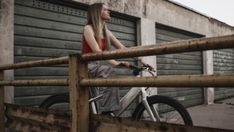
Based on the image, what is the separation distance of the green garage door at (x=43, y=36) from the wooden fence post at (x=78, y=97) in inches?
124

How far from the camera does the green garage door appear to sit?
556cm

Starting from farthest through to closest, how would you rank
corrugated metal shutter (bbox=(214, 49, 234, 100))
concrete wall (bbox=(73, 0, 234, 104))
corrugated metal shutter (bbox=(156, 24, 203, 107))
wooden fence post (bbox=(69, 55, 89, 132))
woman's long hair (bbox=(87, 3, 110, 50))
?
1. corrugated metal shutter (bbox=(214, 49, 234, 100))
2. corrugated metal shutter (bbox=(156, 24, 203, 107))
3. concrete wall (bbox=(73, 0, 234, 104))
4. woman's long hair (bbox=(87, 3, 110, 50))
5. wooden fence post (bbox=(69, 55, 89, 132))

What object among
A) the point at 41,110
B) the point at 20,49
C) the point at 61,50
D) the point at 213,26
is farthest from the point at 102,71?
the point at 213,26

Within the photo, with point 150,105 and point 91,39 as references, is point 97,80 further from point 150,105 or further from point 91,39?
point 150,105

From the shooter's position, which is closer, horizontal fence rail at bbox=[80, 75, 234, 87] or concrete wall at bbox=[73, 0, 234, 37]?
horizontal fence rail at bbox=[80, 75, 234, 87]

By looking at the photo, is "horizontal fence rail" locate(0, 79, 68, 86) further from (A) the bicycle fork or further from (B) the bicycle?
(A) the bicycle fork

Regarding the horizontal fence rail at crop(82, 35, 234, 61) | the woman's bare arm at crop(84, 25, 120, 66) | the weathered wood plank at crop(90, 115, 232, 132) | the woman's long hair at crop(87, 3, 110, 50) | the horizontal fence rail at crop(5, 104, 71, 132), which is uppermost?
the woman's long hair at crop(87, 3, 110, 50)

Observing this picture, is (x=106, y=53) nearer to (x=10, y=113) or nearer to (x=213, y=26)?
(x=10, y=113)

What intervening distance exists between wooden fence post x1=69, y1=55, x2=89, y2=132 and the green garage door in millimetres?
3152

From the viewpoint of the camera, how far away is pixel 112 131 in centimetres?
243

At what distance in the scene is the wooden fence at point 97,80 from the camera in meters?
1.70

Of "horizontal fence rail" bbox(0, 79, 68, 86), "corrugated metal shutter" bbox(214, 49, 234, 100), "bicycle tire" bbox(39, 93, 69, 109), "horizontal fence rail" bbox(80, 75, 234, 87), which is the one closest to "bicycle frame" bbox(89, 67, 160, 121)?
"bicycle tire" bbox(39, 93, 69, 109)

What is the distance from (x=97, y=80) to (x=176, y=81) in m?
0.72

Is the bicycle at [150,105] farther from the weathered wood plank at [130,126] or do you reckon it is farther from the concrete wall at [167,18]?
the concrete wall at [167,18]
